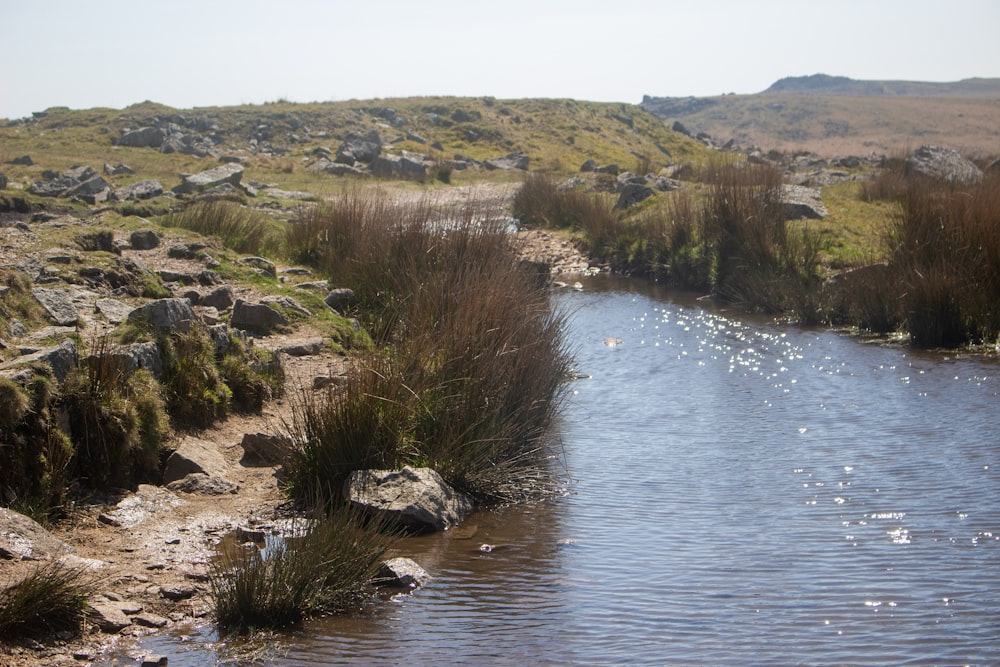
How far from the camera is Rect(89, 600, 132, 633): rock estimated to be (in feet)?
15.2

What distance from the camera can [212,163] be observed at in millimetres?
32375

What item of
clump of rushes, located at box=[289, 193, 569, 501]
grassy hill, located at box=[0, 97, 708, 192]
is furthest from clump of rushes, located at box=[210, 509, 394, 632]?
grassy hill, located at box=[0, 97, 708, 192]

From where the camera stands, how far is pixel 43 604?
440 cm

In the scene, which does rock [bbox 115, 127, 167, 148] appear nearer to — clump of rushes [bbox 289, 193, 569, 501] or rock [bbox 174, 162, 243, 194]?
rock [bbox 174, 162, 243, 194]

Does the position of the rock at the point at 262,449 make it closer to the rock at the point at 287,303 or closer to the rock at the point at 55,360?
the rock at the point at 55,360

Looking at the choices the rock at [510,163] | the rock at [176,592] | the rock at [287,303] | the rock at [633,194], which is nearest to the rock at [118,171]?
the rock at [633,194]

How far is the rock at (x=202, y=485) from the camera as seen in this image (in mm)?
6605

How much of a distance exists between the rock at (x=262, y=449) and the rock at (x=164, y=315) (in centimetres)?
113

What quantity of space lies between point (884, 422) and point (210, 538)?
6.61 m

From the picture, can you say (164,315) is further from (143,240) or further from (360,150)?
(360,150)

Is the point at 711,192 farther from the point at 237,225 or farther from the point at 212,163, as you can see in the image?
the point at 212,163

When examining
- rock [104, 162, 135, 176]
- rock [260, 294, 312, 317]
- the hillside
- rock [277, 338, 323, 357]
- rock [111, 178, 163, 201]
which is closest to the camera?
rock [277, 338, 323, 357]

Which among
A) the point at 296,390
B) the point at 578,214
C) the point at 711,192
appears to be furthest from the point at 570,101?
the point at 296,390

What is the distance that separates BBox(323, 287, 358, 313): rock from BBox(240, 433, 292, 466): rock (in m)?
3.93
